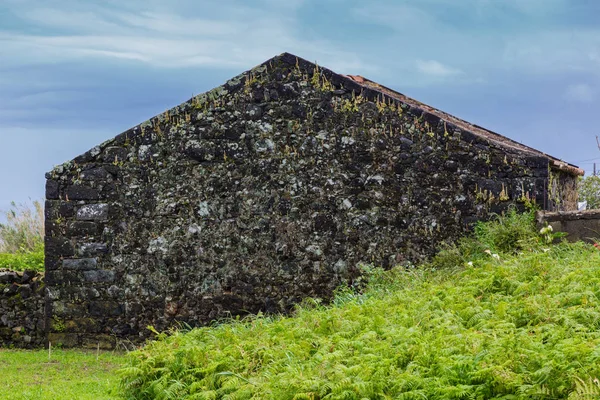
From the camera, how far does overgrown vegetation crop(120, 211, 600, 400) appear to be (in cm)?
557

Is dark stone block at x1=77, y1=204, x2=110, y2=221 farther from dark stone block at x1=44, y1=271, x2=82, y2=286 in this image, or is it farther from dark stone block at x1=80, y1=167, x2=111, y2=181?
dark stone block at x1=44, y1=271, x2=82, y2=286

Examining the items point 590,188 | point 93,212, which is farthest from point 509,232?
point 590,188

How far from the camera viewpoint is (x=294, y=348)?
23.9 ft

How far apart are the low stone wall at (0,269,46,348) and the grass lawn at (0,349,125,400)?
436 millimetres

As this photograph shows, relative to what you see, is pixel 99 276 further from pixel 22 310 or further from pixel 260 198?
pixel 260 198

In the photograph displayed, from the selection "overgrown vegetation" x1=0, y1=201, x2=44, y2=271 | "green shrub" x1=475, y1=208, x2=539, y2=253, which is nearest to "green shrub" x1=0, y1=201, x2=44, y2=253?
"overgrown vegetation" x1=0, y1=201, x2=44, y2=271

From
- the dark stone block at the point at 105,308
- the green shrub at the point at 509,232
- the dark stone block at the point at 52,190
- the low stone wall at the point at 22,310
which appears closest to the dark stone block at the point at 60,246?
the dark stone block at the point at 52,190

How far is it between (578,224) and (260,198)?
563cm

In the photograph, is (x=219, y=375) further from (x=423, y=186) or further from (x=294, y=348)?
(x=423, y=186)

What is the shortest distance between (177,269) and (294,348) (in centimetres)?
724

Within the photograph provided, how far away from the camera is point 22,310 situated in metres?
15.4

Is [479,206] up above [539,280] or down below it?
above

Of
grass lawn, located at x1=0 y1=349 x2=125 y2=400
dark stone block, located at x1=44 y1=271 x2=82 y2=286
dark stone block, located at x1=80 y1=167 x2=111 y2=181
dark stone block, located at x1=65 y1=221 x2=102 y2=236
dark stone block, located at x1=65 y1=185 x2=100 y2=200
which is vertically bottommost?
grass lawn, located at x1=0 y1=349 x2=125 y2=400

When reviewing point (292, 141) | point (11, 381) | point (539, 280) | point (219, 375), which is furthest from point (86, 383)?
point (539, 280)
